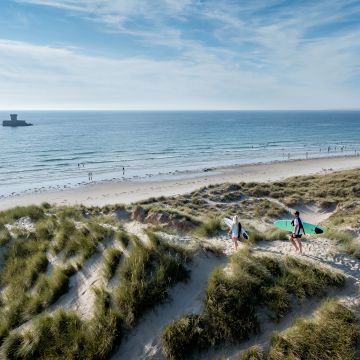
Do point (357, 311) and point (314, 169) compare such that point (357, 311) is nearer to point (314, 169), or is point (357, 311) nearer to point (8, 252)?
point (8, 252)

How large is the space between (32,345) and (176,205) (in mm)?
20724

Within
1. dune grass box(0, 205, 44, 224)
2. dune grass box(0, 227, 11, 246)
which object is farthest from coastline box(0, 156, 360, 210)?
dune grass box(0, 227, 11, 246)

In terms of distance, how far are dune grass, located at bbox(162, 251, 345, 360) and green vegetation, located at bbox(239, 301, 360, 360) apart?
553 mm

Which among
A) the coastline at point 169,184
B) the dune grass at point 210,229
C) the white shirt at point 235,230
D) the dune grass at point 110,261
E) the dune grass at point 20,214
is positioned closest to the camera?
the dune grass at point 110,261

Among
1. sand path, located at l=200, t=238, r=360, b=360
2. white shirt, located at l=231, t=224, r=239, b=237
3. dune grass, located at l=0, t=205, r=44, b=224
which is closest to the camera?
sand path, located at l=200, t=238, r=360, b=360

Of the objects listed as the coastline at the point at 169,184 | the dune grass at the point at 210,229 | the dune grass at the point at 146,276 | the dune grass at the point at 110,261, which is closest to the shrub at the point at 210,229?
the dune grass at the point at 210,229

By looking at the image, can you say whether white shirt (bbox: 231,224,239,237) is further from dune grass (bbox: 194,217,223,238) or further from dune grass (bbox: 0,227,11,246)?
dune grass (bbox: 0,227,11,246)

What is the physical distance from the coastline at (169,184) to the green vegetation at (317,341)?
26045 mm

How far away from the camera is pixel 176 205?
27.8 metres

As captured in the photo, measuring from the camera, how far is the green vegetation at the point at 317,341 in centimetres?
671

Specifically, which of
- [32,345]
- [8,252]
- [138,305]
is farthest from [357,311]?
[8,252]

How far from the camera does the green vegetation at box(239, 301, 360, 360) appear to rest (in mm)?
6715

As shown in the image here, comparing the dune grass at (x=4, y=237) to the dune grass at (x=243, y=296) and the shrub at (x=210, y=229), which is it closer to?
the shrub at (x=210, y=229)

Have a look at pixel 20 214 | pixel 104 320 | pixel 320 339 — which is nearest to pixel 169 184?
pixel 20 214
